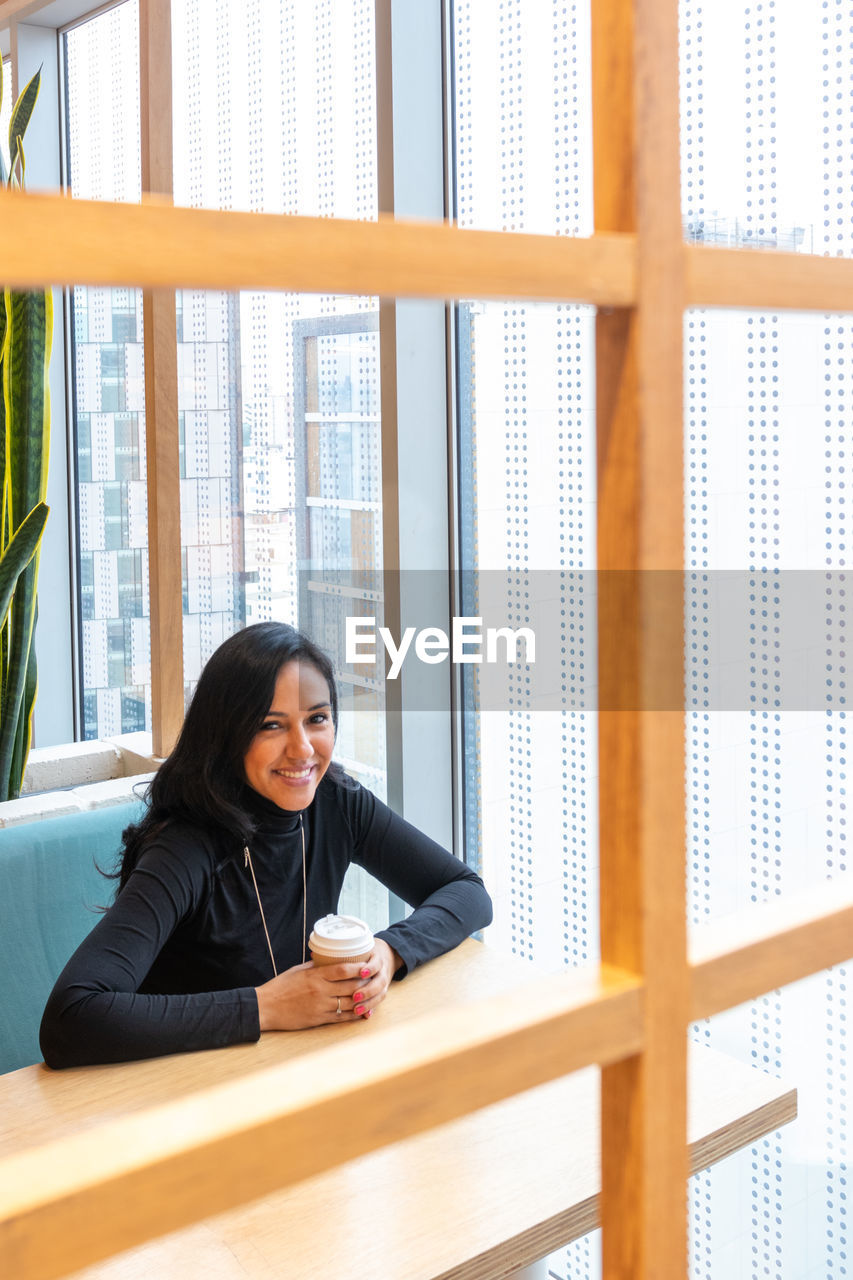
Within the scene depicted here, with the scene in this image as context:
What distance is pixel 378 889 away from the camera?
2238mm

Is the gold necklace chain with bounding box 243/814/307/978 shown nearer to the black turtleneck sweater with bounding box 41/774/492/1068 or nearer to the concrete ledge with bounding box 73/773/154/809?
the black turtleneck sweater with bounding box 41/774/492/1068

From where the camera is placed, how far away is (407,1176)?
110 centimetres

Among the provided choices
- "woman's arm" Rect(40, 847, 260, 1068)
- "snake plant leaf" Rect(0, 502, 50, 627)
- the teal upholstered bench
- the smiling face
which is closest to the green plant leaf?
"snake plant leaf" Rect(0, 502, 50, 627)

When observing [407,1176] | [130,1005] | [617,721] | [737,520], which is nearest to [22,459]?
[130,1005]

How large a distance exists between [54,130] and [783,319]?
2149mm

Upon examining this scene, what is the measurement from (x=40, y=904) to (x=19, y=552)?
62 cm

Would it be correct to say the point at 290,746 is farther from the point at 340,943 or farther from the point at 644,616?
the point at 644,616

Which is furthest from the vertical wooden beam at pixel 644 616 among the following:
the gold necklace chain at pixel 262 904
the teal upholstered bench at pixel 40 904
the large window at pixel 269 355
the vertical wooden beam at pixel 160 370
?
the vertical wooden beam at pixel 160 370

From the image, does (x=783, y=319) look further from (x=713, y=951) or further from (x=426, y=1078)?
(x=426, y=1078)

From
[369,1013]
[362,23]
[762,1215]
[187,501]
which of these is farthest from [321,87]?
[762,1215]

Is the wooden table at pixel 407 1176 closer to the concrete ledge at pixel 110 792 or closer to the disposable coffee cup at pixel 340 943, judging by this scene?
the disposable coffee cup at pixel 340 943

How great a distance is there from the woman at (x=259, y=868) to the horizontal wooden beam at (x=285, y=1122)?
38.0 inches

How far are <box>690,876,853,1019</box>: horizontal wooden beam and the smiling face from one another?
1.14 m

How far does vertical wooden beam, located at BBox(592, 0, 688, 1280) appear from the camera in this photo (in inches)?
18.0
